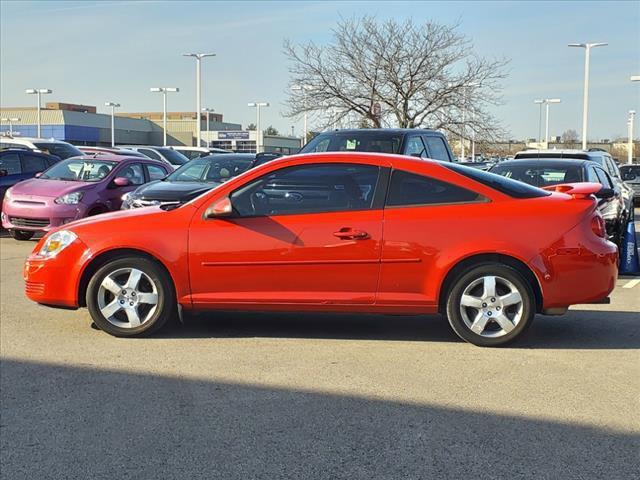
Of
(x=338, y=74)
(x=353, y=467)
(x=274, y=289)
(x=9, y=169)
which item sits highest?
(x=338, y=74)

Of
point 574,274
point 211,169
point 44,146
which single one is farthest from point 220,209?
point 44,146

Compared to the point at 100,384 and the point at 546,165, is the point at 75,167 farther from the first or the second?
the point at 100,384

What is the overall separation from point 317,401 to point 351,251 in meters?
1.50

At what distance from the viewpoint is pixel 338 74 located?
26156mm

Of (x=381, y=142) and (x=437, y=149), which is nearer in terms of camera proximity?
(x=381, y=142)

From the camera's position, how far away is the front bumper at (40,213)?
1175cm

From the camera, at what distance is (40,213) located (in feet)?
38.7

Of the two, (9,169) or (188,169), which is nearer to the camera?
(188,169)

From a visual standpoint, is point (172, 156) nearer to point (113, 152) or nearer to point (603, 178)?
point (113, 152)

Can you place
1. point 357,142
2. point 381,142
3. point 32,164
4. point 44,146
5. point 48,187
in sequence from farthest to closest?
point 44,146 → point 32,164 → point 48,187 → point 357,142 → point 381,142

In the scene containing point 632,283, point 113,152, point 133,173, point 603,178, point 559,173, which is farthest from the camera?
point 113,152

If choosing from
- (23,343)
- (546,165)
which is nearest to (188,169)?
(546,165)

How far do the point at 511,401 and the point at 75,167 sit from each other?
10510 millimetres

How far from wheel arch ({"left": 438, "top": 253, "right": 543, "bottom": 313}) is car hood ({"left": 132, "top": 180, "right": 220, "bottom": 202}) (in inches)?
218
